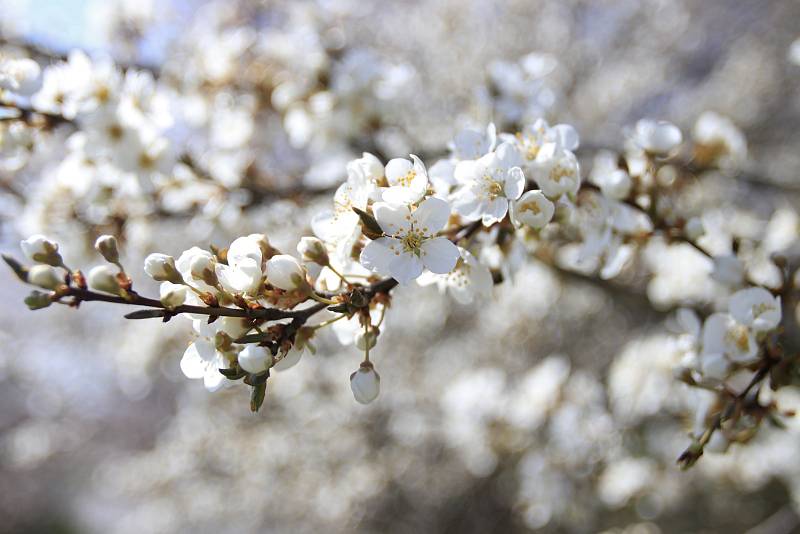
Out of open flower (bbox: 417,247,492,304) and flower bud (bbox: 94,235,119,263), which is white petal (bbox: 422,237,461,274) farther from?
flower bud (bbox: 94,235,119,263)

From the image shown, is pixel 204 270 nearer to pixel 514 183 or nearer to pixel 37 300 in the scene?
pixel 37 300

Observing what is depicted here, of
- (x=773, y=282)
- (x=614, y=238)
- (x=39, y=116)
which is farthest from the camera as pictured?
(x=39, y=116)

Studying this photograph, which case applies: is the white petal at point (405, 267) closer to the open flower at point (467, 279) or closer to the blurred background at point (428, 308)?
the open flower at point (467, 279)

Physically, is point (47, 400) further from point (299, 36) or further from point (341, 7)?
point (299, 36)

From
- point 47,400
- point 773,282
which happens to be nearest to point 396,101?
point 773,282

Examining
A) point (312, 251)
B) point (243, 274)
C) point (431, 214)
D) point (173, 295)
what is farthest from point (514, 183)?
point (173, 295)

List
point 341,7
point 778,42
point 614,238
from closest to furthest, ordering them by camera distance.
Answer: point 614,238 → point 341,7 → point 778,42
